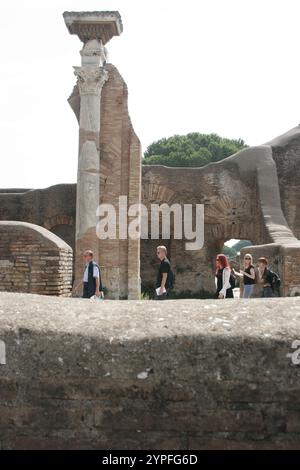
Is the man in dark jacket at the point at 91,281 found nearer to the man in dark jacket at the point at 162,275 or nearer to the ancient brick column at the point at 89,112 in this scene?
the man in dark jacket at the point at 162,275

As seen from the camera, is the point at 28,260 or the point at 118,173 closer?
the point at 28,260

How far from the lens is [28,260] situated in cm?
771

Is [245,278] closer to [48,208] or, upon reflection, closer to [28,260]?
[28,260]

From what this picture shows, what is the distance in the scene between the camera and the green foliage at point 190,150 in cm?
3853

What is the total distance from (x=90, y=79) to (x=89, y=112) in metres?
0.76

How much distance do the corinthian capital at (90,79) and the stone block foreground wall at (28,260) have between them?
6057mm

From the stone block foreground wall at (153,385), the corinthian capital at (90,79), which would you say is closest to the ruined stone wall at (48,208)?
the corinthian capital at (90,79)

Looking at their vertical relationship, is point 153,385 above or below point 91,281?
below

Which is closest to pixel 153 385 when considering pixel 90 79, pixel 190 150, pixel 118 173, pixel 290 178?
pixel 118 173

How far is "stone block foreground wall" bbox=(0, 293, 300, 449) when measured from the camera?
2186mm

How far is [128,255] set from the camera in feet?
42.9

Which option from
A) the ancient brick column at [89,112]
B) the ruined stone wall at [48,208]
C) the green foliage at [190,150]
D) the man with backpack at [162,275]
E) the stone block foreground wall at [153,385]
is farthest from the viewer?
the green foliage at [190,150]
